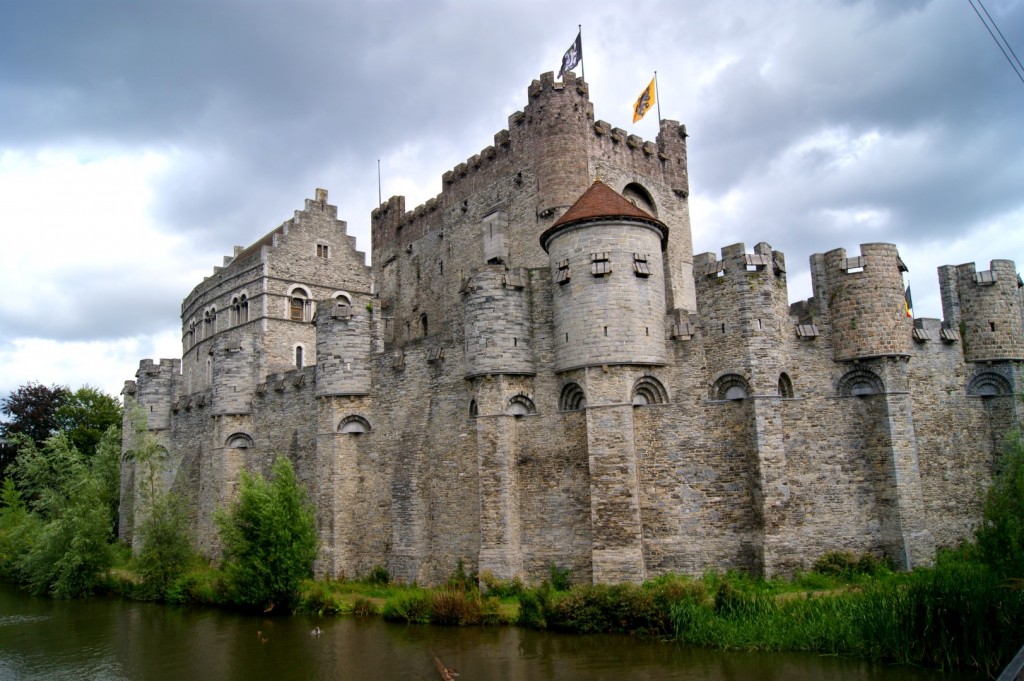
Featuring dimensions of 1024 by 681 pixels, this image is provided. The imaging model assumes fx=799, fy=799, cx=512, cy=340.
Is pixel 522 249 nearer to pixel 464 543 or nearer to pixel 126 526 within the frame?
pixel 464 543

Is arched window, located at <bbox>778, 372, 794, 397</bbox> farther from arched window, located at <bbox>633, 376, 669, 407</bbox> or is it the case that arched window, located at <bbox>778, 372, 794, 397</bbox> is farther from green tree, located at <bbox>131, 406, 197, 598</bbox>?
green tree, located at <bbox>131, 406, 197, 598</bbox>

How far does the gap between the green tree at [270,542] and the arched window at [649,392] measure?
9.90 metres

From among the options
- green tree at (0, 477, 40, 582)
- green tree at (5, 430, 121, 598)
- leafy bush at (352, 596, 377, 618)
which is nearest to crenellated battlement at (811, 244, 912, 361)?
leafy bush at (352, 596, 377, 618)

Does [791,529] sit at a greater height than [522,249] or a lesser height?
lesser

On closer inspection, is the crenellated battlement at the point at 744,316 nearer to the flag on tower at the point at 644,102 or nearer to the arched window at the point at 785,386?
the arched window at the point at 785,386

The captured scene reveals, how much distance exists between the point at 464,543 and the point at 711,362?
8323mm

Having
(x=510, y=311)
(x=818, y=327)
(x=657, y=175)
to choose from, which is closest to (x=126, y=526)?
(x=510, y=311)

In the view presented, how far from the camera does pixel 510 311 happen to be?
21938mm

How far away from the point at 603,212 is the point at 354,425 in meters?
10.5

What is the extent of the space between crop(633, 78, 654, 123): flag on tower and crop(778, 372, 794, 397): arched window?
13.2 meters

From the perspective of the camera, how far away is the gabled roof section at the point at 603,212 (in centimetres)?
2098

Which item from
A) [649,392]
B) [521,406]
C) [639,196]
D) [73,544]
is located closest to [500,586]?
[521,406]

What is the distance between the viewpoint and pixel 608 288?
20688mm

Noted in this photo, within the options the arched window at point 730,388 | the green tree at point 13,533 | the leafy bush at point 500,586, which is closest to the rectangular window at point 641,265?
the arched window at point 730,388
